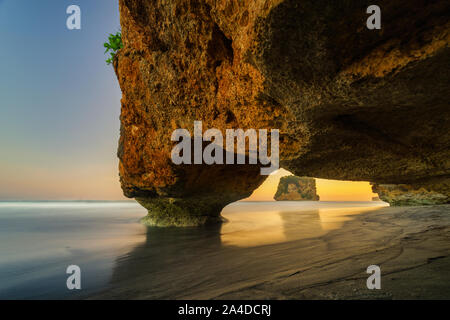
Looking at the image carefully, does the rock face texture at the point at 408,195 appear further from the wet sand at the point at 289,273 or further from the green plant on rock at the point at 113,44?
the green plant on rock at the point at 113,44

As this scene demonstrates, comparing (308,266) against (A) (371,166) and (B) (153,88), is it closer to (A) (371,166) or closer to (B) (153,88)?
(A) (371,166)

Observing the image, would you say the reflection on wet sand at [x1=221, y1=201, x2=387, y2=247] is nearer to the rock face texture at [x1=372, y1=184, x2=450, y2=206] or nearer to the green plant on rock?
the rock face texture at [x1=372, y1=184, x2=450, y2=206]

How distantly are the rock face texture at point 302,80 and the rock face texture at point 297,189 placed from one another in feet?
214

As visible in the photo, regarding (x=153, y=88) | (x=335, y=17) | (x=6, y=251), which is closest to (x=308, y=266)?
(x=335, y=17)

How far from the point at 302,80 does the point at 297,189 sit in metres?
71.6

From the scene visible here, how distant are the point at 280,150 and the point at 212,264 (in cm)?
256

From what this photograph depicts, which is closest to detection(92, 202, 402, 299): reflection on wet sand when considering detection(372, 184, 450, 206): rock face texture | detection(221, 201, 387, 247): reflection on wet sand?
detection(221, 201, 387, 247): reflection on wet sand

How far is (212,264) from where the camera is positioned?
3.76 metres

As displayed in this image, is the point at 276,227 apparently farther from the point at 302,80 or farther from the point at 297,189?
the point at 297,189

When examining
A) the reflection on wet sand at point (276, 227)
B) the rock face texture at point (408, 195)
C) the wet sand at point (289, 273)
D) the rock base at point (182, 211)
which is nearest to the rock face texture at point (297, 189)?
the rock face texture at point (408, 195)

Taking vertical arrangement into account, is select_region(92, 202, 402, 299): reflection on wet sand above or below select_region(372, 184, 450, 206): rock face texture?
above

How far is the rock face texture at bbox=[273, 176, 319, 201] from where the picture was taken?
69.1 m

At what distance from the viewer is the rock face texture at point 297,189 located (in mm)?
69062

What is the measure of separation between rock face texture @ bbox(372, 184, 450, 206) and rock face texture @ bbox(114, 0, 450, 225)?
22.8ft
